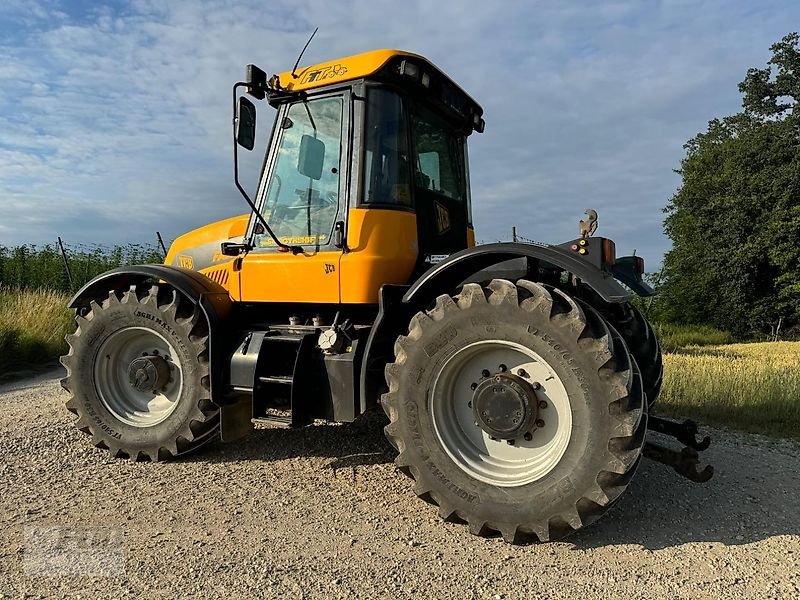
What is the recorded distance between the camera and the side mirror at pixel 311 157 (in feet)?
15.3

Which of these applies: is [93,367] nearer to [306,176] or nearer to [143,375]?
[143,375]

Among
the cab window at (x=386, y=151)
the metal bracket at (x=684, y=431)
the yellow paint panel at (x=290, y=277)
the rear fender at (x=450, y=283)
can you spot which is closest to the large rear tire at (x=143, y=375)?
the yellow paint panel at (x=290, y=277)

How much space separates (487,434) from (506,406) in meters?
0.32

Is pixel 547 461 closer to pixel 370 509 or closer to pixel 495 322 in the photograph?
pixel 495 322

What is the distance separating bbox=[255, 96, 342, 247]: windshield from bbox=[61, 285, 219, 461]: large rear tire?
Result: 969mm

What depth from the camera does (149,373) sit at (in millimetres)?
4887

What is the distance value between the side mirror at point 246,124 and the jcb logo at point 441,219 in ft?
5.10

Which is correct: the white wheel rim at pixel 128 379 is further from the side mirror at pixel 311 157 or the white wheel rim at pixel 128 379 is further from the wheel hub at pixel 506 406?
the wheel hub at pixel 506 406

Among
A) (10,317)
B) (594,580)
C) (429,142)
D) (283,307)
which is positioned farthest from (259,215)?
(10,317)

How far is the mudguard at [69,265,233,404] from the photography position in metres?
4.65

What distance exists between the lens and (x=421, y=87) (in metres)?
4.63

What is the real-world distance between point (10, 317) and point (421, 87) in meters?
9.74

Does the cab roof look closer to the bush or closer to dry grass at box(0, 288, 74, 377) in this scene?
dry grass at box(0, 288, 74, 377)

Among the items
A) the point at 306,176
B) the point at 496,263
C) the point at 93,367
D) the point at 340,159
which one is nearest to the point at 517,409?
the point at 496,263
